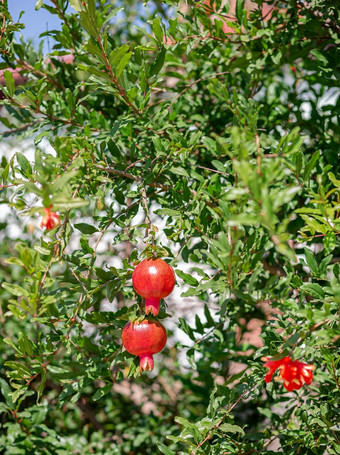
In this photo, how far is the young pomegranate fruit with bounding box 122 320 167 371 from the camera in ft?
2.61

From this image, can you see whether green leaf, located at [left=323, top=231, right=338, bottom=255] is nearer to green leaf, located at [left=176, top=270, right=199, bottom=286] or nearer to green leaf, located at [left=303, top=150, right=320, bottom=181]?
green leaf, located at [left=303, top=150, right=320, bottom=181]

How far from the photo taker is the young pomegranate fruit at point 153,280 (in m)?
0.77

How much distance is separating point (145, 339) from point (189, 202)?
0.90 ft

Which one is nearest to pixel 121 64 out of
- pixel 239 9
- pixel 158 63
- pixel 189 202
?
pixel 158 63

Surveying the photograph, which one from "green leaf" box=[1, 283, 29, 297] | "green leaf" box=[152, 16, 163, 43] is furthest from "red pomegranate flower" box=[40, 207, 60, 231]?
"green leaf" box=[152, 16, 163, 43]

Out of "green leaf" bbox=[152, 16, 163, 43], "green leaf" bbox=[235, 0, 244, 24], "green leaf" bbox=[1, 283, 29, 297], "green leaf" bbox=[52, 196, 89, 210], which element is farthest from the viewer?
"green leaf" bbox=[235, 0, 244, 24]

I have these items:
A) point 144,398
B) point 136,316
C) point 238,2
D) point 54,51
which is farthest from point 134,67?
point 144,398

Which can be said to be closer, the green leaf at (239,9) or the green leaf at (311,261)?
the green leaf at (311,261)

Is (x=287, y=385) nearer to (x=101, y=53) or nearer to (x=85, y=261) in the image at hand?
(x=85, y=261)

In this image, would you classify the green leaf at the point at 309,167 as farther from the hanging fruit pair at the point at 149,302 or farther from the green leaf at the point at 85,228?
the green leaf at the point at 85,228

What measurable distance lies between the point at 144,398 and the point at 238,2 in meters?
1.40

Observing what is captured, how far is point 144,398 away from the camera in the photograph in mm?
1809

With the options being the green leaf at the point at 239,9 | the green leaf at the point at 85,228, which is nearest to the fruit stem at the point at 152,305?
the green leaf at the point at 85,228

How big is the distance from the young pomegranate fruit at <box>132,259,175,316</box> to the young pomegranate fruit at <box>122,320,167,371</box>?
3 cm
